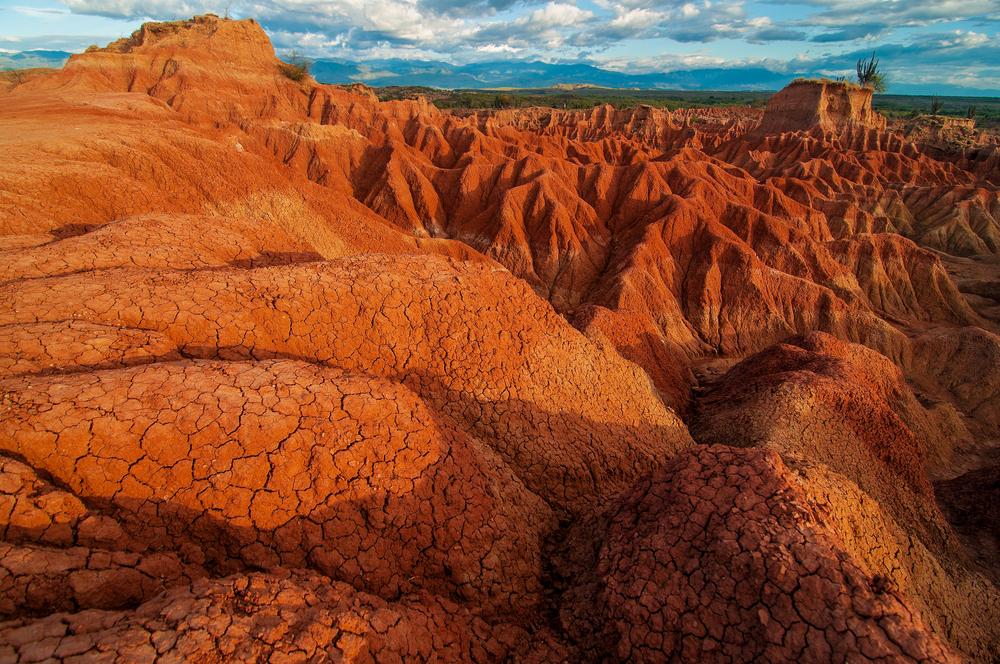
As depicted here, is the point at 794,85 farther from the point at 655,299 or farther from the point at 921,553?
the point at 921,553

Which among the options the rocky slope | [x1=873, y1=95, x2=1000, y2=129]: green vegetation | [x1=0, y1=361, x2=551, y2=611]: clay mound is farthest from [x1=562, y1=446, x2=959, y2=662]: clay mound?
[x1=873, y1=95, x2=1000, y2=129]: green vegetation

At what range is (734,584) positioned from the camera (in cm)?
436

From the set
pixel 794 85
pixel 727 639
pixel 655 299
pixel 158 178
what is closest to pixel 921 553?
pixel 727 639

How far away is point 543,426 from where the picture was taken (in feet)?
25.0

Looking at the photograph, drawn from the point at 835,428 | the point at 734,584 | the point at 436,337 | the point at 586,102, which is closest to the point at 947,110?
the point at 586,102

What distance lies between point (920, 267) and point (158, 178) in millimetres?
38891

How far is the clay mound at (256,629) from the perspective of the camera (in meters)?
2.80

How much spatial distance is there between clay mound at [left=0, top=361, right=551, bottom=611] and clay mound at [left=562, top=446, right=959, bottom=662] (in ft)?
3.90

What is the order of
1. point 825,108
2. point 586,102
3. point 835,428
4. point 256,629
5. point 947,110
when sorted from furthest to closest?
point 947,110, point 586,102, point 825,108, point 835,428, point 256,629

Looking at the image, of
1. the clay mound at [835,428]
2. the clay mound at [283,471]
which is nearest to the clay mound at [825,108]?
the clay mound at [835,428]

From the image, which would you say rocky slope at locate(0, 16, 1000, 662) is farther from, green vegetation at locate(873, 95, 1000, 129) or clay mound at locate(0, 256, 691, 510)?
green vegetation at locate(873, 95, 1000, 129)

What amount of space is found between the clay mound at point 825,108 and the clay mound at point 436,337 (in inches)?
2761

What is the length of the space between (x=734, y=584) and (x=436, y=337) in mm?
4967

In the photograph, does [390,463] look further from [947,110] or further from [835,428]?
[947,110]
